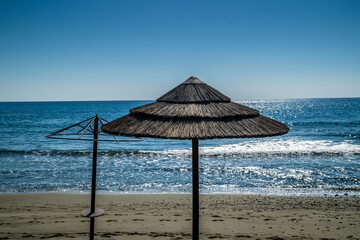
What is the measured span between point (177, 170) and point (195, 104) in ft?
33.4

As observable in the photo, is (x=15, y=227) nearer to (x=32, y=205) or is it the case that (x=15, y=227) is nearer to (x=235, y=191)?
(x=32, y=205)

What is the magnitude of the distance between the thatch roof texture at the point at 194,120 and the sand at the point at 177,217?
12.0ft

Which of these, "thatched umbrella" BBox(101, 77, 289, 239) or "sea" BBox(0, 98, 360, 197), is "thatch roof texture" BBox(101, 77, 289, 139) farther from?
"sea" BBox(0, 98, 360, 197)

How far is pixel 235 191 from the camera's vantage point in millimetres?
10156

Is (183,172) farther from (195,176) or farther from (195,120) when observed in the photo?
(195,120)

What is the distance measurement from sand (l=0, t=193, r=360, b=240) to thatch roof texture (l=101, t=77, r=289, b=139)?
365 centimetres

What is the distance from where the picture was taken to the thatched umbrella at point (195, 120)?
3.21 meters

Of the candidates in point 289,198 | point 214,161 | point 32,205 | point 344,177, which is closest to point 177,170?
point 214,161

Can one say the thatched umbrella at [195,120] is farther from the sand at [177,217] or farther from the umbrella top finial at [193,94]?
the sand at [177,217]

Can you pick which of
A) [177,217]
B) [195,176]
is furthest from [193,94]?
[177,217]

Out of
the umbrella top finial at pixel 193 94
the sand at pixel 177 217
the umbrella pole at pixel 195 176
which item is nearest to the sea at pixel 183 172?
the sand at pixel 177 217

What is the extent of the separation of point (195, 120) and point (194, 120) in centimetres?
1

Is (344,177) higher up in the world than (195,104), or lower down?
lower down

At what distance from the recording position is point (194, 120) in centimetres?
334
